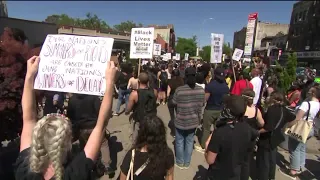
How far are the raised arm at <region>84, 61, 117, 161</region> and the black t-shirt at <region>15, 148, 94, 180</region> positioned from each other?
5 centimetres

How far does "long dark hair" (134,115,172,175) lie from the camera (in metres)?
2.45

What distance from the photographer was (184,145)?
5277 millimetres

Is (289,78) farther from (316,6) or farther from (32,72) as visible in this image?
(316,6)

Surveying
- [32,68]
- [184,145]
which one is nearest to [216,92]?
[184,145]

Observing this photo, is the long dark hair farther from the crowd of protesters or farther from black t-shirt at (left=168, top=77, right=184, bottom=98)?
black t-shirt at (left=168, top=77, right=184, bottom=98)

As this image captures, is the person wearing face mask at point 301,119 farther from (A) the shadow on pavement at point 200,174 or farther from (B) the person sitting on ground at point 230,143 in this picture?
(B) the person sitting on ground at point 230,143

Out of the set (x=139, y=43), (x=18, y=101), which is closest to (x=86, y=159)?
(x=18, y=101)

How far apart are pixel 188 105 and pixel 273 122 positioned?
1427 mm

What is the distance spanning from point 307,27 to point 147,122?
50328 mm

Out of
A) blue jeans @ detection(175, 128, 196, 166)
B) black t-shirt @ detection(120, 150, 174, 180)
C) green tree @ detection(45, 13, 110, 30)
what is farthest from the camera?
green tree @ detection(45, 13, 110, 30)

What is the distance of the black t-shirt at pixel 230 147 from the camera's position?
2951 mm

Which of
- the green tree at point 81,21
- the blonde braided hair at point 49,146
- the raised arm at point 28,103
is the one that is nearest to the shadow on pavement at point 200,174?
the raised arm at point 28,103

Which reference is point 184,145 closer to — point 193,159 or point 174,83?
point 193,159

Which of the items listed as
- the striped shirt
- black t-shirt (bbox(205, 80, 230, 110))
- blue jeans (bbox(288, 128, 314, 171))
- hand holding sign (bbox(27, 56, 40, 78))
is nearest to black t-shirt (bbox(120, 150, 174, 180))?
hand holding sign (bbox(27, 56, 40, 78))
